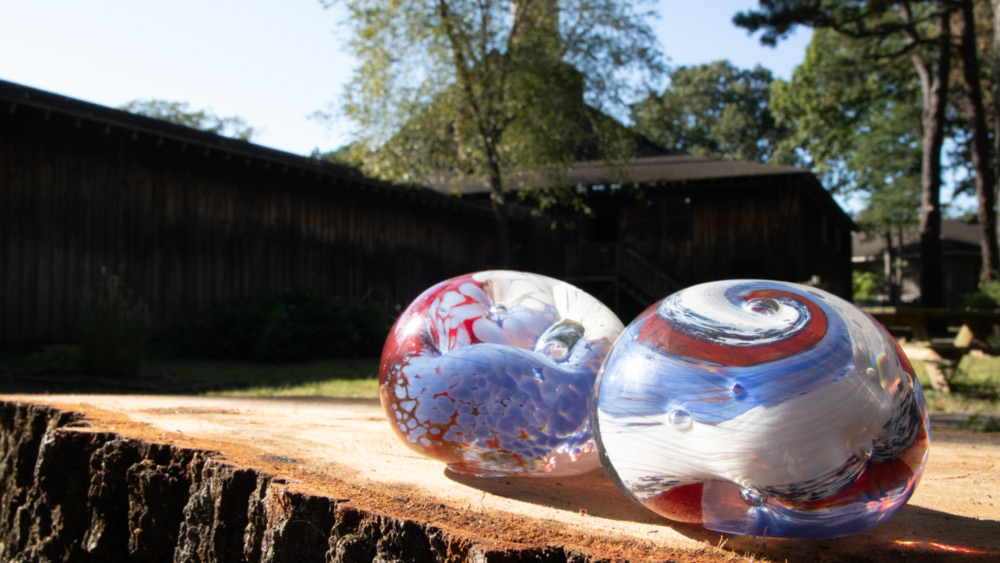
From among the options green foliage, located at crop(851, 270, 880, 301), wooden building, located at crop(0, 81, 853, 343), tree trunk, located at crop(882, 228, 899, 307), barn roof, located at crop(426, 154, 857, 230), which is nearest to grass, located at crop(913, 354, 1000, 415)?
barn roof, located at crop(426, 154, 857, 230)

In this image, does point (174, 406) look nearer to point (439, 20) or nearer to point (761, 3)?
point (439, 20)

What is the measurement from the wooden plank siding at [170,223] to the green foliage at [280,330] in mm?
951

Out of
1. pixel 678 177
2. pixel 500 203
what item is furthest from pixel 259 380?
pixel 678 177

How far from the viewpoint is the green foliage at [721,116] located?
5891cm

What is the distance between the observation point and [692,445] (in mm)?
1953

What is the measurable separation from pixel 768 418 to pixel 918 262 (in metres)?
51.4

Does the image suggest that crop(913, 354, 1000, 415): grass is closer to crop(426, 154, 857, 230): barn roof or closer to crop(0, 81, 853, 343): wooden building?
crop(426, 154, 857, 230): barn roof

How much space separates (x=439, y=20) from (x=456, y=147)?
10.2 ft

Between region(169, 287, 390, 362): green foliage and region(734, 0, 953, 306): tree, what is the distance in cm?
1310

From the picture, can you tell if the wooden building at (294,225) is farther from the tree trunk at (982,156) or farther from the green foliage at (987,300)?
the tree trunk at (982,156)

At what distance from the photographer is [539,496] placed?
2.53 metres

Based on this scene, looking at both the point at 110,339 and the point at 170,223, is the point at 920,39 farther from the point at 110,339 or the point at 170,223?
the point at 110,339

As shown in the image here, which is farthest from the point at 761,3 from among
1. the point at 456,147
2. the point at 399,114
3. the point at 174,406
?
the point at 174,406

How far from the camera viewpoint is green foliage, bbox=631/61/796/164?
58906mm
